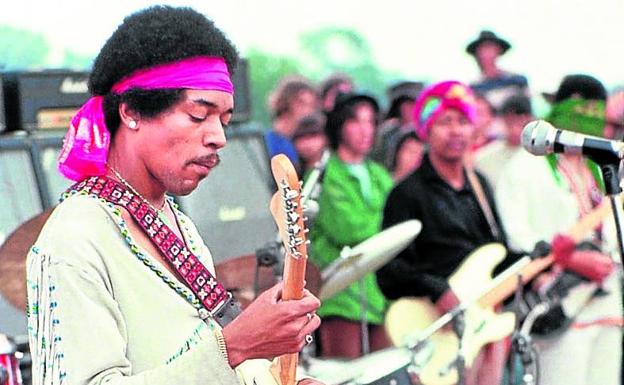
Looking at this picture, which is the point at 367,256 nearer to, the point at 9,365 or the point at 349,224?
the point at 349,224

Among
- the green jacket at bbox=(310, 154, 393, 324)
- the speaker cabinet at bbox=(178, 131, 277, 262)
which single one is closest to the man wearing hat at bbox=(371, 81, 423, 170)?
the green jacket at bbox=(310, 154, 393, 324)

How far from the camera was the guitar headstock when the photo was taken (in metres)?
2.46

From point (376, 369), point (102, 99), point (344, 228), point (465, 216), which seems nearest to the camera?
point (102, 99)

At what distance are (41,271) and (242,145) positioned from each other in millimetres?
4627

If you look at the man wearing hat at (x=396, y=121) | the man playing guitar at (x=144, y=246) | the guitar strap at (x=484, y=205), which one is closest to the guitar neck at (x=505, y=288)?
the guitar strap at (x=484, y=205)

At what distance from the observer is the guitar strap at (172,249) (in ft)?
8.84

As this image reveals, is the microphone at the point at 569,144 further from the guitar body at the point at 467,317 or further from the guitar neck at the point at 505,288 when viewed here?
the guitar neck at the point at 505,288

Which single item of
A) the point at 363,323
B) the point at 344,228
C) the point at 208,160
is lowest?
the point at 363,323

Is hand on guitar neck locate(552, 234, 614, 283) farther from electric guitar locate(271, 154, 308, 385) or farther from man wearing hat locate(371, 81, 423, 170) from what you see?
electric guitar locate(271, 154, 308, 385)

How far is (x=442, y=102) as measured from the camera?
21.7ft

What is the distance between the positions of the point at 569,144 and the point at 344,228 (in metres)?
3.88

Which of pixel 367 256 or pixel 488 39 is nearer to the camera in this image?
pixel 367 256

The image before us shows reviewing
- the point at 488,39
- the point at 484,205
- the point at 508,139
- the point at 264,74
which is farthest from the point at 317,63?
the point at 484,205

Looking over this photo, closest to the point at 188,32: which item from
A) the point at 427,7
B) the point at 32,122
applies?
the point at 32,122
